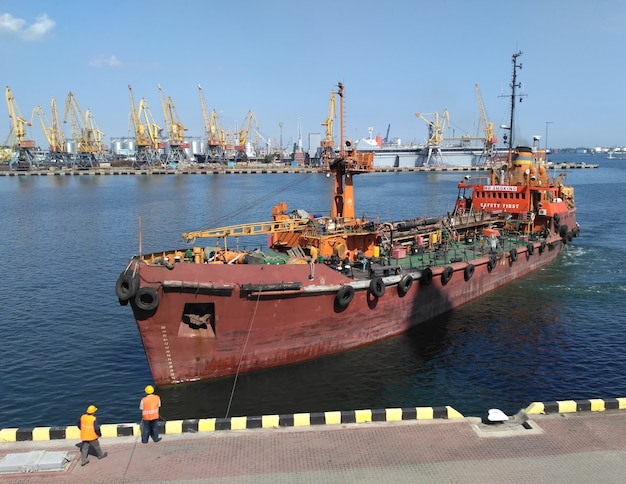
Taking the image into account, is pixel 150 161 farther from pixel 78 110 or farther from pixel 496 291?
pixel 496 291

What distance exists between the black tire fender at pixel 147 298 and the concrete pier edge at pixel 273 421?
4.83 meters

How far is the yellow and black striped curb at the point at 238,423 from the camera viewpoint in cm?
1103

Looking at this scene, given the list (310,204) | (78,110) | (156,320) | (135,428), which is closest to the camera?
(135,428)

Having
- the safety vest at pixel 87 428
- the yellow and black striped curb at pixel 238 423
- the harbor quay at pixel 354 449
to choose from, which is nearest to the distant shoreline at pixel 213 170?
the yellow and black striped curb at pixel 238 423

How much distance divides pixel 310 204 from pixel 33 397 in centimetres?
6207

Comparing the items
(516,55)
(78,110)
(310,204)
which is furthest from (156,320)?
(78,110)

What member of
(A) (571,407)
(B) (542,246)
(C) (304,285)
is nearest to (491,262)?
(B) (542,246)

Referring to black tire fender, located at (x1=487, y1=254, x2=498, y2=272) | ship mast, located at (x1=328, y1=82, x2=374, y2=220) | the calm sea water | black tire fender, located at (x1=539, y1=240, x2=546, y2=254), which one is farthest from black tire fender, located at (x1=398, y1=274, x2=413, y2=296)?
black tire fender, located at (x1=539, y1=240, x2=546, y2=254)

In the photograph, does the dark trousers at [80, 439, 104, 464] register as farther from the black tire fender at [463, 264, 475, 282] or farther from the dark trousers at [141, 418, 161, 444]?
the black tire fender at [463, 264, 475, 282]

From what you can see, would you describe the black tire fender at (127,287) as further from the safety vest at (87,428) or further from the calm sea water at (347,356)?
the safety vest at (87,428)

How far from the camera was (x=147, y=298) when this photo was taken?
15.8m

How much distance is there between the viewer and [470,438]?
35.6 feet

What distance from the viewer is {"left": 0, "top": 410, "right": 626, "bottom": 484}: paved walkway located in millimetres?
9555

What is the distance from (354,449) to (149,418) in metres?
4.37
